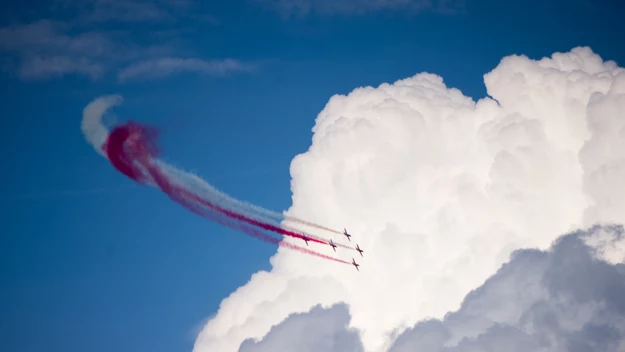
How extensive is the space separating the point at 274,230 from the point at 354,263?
2174 cm

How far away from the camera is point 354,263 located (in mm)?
114750

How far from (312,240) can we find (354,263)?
40.3 ft

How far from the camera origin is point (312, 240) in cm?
10488

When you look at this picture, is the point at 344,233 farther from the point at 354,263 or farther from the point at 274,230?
the point at 274,230

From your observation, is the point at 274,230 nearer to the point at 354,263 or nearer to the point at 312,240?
the point at 312,240

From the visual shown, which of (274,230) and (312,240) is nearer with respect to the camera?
(274,230)

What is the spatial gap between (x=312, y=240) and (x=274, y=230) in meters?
9.52

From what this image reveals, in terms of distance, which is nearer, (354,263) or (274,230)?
(274,230)

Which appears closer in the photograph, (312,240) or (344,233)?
(312,240)

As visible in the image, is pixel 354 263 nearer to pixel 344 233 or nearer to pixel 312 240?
pixel 344 233

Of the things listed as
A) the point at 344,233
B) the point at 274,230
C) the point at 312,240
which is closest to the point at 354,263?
the point at 344,233

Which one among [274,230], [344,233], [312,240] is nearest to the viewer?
[274,230]

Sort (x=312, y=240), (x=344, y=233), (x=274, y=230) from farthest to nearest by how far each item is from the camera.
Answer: (x=344, y=233), (x=312, y=240), (x=274, y=230)

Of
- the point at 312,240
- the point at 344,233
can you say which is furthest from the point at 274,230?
the point at 344,233
